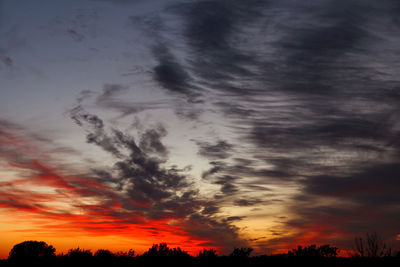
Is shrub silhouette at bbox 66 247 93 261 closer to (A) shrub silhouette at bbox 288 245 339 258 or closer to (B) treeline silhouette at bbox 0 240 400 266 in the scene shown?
(B) treeline silhouette at bbox 0 240 400 266

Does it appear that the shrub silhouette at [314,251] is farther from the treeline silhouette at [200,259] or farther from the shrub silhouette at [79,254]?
the shrub silhouette at [79,254]

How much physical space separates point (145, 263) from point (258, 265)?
20.0 ft

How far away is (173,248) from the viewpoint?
922 inches

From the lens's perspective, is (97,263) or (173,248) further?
(173,248)

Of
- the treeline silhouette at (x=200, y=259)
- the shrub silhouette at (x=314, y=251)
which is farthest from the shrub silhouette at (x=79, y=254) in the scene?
the shrub silhouette at (x=314, y=251)

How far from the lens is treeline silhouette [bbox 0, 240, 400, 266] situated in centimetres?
1916

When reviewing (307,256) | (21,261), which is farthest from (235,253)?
(21,261)

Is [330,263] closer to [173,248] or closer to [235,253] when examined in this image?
[235,253]

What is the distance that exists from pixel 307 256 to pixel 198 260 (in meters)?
5.65

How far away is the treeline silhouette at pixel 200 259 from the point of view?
19156 millimetres

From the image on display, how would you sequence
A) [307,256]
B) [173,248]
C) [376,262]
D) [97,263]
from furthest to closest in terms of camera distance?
[173,248], [97,263], [307,256], [376,262]

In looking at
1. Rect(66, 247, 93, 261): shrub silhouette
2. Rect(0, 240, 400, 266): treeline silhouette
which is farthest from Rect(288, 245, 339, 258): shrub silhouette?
Rect(66, 247, 93, 261): shrub silhouette

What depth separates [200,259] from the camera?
21219 millimetres

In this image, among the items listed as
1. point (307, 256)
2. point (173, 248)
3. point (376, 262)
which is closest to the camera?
point (376, 262)
